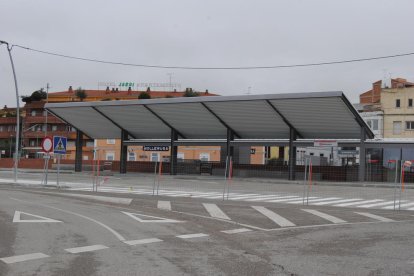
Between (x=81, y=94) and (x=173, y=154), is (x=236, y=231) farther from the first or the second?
(x=81, y=94)

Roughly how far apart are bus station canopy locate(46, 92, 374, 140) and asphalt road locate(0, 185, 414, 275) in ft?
63.0

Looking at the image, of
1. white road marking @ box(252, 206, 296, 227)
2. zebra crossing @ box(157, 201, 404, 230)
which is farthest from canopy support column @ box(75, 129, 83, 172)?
white road marking @ box(252, 206, 296, 227)

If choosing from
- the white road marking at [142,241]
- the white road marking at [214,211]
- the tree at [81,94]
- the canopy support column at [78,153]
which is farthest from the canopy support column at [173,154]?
the tree at [81,94]

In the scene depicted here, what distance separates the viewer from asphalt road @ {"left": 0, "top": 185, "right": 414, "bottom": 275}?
7.95 m

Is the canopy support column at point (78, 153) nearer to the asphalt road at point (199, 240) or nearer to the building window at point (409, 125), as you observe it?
the asphalt road at point (199, 240)

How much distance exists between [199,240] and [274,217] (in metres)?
5.02

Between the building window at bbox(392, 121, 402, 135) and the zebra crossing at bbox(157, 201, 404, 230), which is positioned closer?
the zebra crossing at bbox(157, 201, 404, 230)

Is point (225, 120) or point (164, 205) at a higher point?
point (225, 120)

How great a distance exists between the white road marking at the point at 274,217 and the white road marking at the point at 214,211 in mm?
1238

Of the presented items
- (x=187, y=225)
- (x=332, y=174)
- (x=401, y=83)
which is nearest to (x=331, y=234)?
(x=187, y=225)

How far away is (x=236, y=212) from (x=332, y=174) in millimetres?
22893

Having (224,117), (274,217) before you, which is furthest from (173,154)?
(274,217)

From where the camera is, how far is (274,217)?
50.6 feet

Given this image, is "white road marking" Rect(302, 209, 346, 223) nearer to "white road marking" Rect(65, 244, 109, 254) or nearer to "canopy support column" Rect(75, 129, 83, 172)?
"white road marking" Rect(65, 244, 109, 254)
